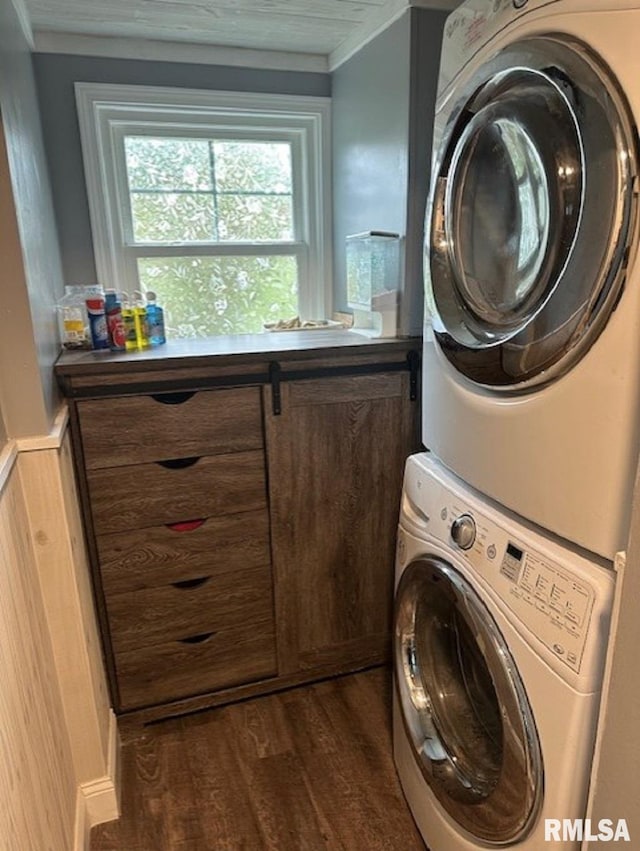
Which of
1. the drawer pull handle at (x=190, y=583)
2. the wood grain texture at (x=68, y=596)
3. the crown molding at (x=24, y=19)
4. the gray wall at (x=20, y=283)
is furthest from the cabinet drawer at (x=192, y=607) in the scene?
the crown molding at (x=24, y=19)

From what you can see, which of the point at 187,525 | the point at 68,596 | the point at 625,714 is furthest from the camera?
the point at 187,525

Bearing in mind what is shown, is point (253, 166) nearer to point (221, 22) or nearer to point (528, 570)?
point (221, 22)

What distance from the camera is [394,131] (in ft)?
5.75

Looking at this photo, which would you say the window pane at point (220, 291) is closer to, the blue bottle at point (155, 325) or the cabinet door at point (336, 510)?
the blue bottle at point (155, 325)

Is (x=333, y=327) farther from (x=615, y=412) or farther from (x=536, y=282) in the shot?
(x=615, y=412)

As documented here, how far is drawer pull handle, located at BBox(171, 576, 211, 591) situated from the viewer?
173cm

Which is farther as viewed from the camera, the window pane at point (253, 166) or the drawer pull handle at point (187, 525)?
the window pane at point (253, 166)

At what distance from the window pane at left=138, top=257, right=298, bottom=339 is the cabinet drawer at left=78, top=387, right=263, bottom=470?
691 millimetres

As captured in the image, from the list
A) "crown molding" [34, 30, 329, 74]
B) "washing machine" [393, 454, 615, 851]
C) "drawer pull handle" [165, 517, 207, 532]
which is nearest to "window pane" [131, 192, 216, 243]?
"crown molding" [34, 30, 329, 74]

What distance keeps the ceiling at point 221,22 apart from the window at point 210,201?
0.50 feet

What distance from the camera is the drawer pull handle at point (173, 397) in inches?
62.1

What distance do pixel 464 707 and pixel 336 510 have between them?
694 millimetres

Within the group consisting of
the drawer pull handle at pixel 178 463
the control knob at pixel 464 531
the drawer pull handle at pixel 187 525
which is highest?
the control knob at pixel 464 531

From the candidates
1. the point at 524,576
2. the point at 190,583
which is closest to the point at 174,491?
the point at 190,583
